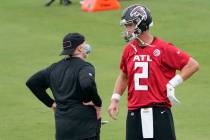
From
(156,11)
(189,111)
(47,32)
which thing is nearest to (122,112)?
(189,111)

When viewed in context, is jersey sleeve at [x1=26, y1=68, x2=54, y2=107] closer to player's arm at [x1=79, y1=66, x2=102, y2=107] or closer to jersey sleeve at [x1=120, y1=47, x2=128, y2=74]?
player's arm at [x1=79, y1=66, x2=102, y2=107]

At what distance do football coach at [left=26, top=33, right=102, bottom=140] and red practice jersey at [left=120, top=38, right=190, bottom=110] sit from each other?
53cm

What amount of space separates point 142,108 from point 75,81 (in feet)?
2.78

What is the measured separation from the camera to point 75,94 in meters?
8.30

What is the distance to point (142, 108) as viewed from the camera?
8.16 m

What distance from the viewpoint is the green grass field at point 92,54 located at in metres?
12.2

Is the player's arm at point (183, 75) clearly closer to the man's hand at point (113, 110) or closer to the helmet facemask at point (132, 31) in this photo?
the helmet facemask at point (132, 31)

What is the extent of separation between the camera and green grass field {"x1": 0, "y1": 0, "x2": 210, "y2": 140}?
12.2 metres

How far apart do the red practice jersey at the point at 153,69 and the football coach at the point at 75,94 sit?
1.73 feet

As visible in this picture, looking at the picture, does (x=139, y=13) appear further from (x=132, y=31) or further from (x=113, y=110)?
(x=113, y=110)

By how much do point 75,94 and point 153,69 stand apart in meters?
0.97

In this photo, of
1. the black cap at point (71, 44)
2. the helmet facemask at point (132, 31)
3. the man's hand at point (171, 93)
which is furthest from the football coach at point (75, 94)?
the man's hand at point (171, 93)

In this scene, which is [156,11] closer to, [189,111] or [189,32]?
[189,32]

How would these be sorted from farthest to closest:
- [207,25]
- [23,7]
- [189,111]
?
[23,7] < [207,25] < [189,111]
